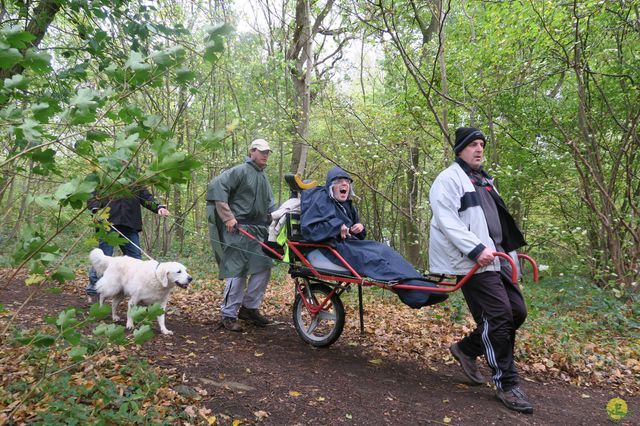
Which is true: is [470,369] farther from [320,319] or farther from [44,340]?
[44,340]

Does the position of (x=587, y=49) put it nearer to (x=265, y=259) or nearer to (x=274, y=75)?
(x=265, y=259)

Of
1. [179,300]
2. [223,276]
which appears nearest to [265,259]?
[223,276]

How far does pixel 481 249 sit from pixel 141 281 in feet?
12.7

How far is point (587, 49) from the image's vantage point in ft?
24.2

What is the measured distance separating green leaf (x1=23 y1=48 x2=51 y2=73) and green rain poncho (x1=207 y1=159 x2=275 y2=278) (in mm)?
3889

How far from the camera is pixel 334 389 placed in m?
4.01

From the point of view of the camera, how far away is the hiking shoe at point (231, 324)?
5.72m

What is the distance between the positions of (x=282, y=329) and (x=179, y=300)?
2.51 metres

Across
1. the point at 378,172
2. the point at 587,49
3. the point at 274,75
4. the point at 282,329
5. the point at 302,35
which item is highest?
the point at 302,35

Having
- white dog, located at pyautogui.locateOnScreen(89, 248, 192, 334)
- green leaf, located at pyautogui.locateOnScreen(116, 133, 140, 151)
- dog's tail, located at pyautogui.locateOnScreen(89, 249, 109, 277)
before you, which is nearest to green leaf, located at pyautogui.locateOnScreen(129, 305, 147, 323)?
green leaf, located at pyautogui.locateOnScreen(116, 133, 140, 151)

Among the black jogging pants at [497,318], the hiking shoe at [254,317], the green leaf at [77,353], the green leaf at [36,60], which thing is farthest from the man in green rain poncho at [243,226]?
the green leaf at [36,60]

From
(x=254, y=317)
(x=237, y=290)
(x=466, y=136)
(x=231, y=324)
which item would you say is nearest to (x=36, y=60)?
(x=466, y=136)

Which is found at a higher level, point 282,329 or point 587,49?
point 587,49

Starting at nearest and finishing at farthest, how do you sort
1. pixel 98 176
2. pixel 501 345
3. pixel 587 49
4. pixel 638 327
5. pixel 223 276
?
1. pixel 98 176
2. pixel 501 345
3. pixel 223 276
4. pixel 638 327
5. pixel 587 49
